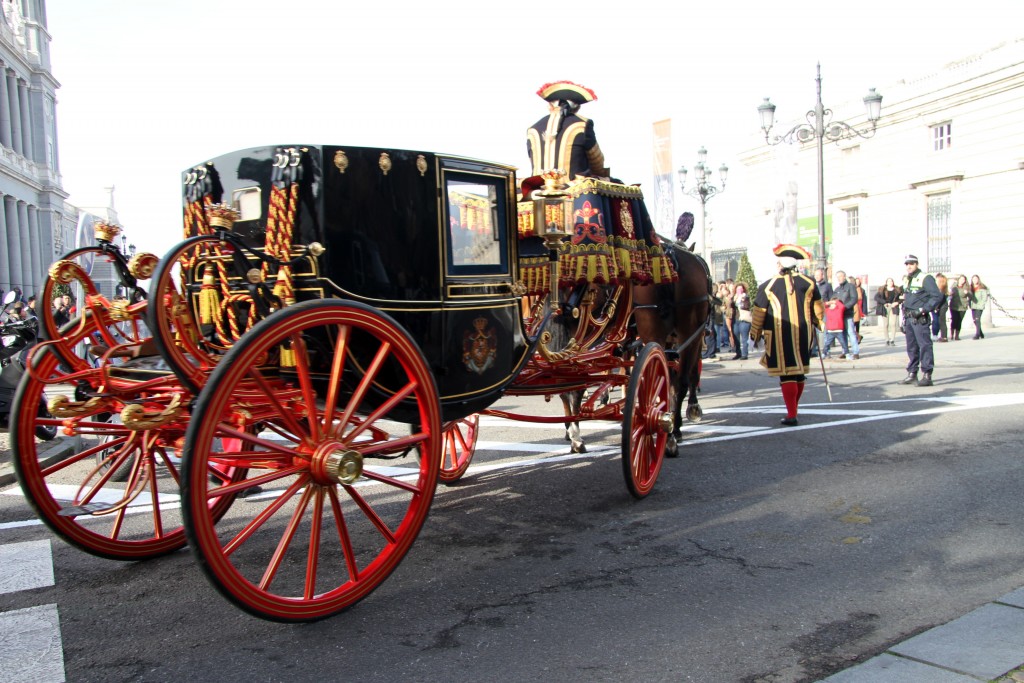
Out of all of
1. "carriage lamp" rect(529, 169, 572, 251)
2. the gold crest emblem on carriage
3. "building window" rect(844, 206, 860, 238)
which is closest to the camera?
the gold crest emblem on carriage

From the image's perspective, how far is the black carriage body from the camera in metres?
3.81

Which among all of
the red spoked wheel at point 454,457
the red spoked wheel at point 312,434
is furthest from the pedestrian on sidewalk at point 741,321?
the red spoked wheel at point 312,434

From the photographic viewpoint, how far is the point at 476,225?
459 cm

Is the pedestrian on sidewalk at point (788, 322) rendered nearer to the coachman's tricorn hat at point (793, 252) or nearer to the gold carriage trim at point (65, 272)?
the coachman's tricorn hat at point (793, 252)

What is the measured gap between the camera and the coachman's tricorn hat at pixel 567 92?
634 cm

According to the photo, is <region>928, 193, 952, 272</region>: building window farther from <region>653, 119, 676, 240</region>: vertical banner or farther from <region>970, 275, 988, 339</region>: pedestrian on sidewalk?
<region>653, 119, 676, 240</region>: vertical banner

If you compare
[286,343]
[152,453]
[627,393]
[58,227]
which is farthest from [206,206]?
[58,227]

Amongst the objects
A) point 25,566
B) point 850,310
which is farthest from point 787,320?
point 850,310

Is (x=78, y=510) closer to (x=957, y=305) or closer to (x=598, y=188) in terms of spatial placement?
(x=598, y=188)

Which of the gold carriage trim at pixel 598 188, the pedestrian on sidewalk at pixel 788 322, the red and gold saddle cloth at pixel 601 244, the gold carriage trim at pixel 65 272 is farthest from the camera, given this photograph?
the pedestrian on sidewalk at pixel 788 322

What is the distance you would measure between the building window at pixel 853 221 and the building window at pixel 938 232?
3881mm

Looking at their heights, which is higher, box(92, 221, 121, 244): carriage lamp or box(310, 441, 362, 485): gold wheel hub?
box(92, 221, 121, 244): carriage lamp

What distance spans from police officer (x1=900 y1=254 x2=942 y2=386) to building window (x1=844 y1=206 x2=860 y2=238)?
93.6 ft

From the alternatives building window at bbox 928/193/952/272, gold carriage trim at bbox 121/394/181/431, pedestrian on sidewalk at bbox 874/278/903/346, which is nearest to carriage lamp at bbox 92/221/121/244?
gold carriage trim at bbox 121/394/181/431
